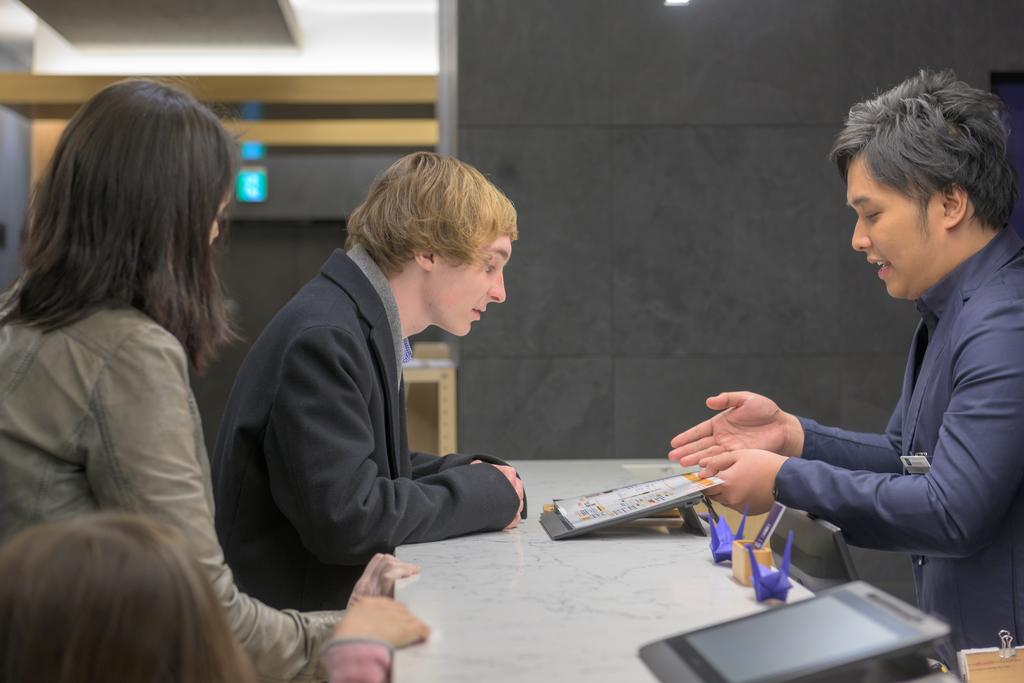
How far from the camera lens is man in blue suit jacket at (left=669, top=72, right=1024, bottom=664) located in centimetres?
171

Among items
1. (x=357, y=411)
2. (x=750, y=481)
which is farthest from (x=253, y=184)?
(x=750, y=481)

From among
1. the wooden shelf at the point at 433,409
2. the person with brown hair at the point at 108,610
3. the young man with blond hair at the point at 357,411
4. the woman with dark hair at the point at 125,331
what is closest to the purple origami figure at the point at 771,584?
the woman with dark hair at the point at 125,331

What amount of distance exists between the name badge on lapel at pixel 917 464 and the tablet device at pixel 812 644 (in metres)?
0.79

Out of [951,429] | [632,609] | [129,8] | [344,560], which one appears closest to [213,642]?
[632,609]

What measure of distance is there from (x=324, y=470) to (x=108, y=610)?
71 cm

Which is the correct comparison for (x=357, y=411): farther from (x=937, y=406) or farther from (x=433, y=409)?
(x=433, y=409)

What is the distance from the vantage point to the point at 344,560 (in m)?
1.70

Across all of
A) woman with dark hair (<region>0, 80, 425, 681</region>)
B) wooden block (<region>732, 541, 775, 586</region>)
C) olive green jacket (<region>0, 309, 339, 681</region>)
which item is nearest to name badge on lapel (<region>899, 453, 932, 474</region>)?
wooden block (<region>732, 541, 775, 586</region>)

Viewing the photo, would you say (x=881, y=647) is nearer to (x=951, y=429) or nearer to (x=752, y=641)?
(x=752, y=641)

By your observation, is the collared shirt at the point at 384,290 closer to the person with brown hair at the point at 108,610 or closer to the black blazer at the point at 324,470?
the black blazer at the point at 324,470

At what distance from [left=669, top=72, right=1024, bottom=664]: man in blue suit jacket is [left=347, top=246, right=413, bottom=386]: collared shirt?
0.62 meters

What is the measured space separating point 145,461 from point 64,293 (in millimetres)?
248

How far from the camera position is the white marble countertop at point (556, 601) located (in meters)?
1.14

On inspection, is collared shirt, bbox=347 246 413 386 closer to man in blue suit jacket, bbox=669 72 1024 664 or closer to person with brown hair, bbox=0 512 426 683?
man in blue suit jacket, bbox=669 72 1024 664
